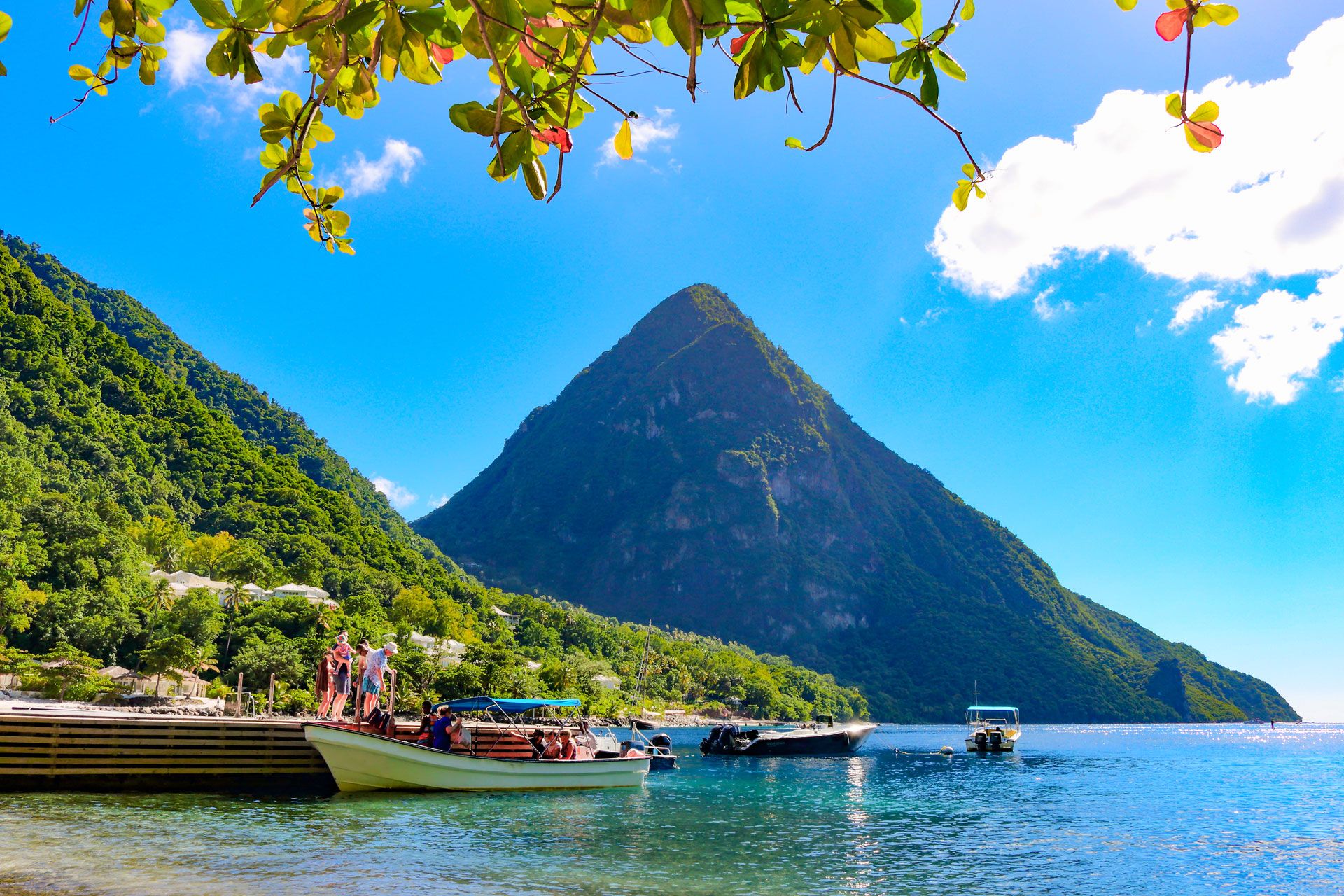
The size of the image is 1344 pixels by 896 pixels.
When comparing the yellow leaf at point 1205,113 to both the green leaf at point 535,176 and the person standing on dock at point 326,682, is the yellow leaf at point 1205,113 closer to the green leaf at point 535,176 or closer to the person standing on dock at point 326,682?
the green leaf at point 535,176

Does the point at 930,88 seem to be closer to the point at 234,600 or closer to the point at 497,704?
the point at 497,704

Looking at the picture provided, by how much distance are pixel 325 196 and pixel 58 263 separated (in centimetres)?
17654

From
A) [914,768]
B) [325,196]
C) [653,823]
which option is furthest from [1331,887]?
[914,768]

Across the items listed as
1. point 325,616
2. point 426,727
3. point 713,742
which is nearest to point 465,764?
point 426,727

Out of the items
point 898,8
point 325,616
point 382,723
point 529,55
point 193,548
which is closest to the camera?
point 898,8

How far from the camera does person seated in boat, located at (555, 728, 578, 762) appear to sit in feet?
81.0

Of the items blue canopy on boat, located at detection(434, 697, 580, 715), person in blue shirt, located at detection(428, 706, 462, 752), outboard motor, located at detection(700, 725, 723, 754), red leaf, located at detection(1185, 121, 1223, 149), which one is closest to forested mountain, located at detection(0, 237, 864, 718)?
outboard motor, located at detection(700, 725, 723, 754)

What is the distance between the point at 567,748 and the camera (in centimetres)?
2488

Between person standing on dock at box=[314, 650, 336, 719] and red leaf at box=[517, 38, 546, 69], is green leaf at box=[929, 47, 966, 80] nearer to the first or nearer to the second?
red leaf at box=[517, 38, 546, 69]

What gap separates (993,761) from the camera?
58.2 metres

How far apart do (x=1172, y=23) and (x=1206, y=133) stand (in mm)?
296

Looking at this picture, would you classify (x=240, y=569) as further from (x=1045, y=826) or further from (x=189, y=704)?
(x=1045, y=826)

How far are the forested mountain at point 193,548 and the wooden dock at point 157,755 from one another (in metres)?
25.6

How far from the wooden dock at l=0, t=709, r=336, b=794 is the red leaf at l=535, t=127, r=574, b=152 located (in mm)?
22071
